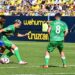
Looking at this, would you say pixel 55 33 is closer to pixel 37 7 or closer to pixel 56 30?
pixel 56 30

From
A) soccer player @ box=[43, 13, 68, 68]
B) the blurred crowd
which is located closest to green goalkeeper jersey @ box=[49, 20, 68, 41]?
soccer player @ box=[43, 13, 68, 68]

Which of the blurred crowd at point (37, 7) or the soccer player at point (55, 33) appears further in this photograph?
the blurred crowd at point (37, 7)

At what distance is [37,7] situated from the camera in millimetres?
34812

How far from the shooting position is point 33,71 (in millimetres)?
13875

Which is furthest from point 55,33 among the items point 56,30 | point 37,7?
point 37,7

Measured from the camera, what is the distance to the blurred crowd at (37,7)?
109ft

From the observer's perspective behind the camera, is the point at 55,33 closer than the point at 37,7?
Yes

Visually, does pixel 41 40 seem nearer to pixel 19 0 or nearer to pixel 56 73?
pixel 19 0

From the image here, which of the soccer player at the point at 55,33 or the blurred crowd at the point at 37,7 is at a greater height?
the soccer player at the point at 55,33

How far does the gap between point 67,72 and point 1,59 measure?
337 cm

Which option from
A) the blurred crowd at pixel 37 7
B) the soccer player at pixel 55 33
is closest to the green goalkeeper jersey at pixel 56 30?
the soccer player at pixel 55 33

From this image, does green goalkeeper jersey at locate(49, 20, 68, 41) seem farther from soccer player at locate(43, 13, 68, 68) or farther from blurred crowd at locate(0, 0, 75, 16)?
blurred crowd at locate(0, 0, 75, 16)

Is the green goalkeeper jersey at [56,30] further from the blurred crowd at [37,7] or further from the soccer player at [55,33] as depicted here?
the blurred crowd at [37,7]

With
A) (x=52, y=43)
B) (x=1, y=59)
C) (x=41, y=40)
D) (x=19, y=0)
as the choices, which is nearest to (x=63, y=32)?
(x=52, y=43)
